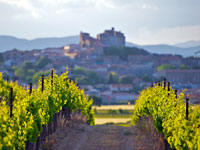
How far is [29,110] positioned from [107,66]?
163 meters

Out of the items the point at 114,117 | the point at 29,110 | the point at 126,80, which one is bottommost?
the point at 114,117

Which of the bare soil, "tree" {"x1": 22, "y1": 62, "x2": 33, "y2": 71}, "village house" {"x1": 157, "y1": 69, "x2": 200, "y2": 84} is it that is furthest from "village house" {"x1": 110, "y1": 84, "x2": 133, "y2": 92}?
the bare soil

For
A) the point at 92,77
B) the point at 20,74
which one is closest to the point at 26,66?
the point at 20,74

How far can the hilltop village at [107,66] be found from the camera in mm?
145062

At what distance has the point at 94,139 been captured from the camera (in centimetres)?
1550

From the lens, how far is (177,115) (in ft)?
35.0

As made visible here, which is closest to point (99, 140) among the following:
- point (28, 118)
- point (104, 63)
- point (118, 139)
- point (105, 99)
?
point (118, 139)

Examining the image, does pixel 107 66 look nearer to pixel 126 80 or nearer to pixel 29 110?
pixel 126 80

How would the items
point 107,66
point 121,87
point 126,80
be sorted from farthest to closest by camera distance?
point 107,66 < point 126,80 < point 121,87

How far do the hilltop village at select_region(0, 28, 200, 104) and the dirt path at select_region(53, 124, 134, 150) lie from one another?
110832 mm

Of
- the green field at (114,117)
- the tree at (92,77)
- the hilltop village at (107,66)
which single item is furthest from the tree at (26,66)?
the green field at (114,117)

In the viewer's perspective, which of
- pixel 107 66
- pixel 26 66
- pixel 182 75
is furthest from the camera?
pixel 107 66

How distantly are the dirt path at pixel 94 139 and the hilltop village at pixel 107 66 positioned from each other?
11083cm

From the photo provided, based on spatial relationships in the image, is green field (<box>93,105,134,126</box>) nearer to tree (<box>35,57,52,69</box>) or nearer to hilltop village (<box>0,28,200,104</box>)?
hilltop village (<box>0,28,200,104</box>)
